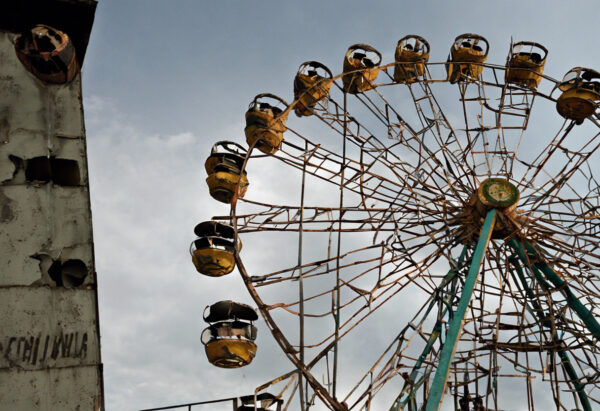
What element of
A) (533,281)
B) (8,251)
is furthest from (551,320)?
(8,251)

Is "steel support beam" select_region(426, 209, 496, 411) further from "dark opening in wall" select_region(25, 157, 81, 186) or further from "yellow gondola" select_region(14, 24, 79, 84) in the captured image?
"yellow gondola" select_region(14, 24, 79, 84)

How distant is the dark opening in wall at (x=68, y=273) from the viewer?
11.6m

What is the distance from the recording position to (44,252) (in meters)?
Result: 11.7

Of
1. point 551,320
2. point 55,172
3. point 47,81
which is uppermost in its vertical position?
point 47,81

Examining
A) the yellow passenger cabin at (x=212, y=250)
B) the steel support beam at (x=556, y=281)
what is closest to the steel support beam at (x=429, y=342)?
the steel support beam at (x=556, y=281)

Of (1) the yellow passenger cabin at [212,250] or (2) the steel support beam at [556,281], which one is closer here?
(2) the steel support beam at [556,281]

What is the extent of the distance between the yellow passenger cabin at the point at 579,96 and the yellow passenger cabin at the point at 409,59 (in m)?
3.08

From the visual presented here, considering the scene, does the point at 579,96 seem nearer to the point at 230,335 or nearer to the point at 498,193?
the point at 498,193

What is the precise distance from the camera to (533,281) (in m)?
15.8

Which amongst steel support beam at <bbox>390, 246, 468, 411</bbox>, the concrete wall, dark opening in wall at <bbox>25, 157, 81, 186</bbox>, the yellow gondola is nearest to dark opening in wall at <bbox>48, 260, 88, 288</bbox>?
the concrete wall

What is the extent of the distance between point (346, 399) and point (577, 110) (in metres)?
8.15

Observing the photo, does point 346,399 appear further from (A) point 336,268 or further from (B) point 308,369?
(A) point 336,268

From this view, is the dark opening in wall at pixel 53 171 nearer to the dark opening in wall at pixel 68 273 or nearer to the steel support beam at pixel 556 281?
the dark opening in wall at pixel 68 273

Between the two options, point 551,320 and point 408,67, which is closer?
point 551,320
